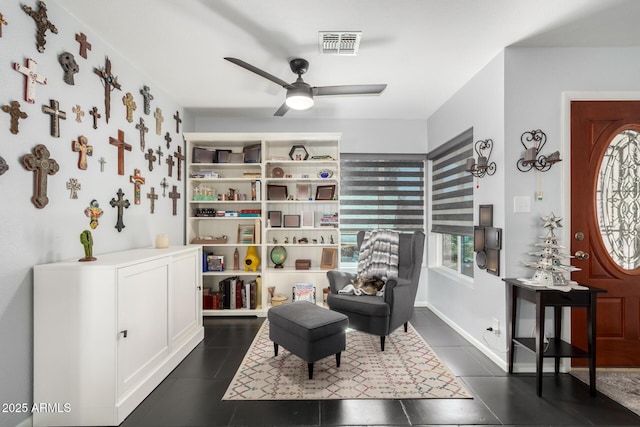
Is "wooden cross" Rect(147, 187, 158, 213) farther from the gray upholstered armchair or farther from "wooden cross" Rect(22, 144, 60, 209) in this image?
the gray upholstered armchair

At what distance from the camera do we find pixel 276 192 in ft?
13.2

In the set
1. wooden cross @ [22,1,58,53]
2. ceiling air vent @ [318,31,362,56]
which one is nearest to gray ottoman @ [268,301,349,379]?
ceiling air vent @ [318,31,362,56]

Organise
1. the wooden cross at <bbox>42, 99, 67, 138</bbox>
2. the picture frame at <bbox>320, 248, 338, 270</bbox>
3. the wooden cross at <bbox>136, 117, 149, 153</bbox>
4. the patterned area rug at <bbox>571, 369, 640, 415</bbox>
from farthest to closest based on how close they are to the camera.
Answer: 1. the picture frame at <bbox>320, 248, 338, 270</bbox>
2. the wooden cross at <bbox>136, 117, 149, 153</bbox>
3. the patterned area rug at <bbox>571, 369, 640, 415</bbox>
4. the wooden cross at <bbox>42, 99, 67, 138</bbox>

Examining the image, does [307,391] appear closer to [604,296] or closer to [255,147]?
[604,296]

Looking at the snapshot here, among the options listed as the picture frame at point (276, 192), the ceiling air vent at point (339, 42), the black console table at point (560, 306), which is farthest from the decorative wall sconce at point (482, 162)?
the picture frame at point (276, 192)

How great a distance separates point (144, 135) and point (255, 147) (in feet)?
4.50

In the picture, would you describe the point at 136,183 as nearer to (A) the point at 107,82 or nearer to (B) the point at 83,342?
(A) the point at 107,82

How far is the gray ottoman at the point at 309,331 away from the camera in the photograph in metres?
2.26

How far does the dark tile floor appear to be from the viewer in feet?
6.09

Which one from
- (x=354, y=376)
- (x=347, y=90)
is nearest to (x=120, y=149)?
(x=347, y=90)

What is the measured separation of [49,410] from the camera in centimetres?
177

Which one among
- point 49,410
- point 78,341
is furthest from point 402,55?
point 49,410

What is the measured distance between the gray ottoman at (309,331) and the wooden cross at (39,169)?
1782mm

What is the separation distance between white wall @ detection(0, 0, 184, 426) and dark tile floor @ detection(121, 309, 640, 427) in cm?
86
